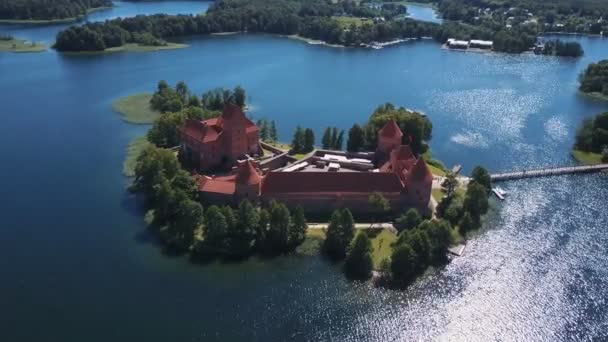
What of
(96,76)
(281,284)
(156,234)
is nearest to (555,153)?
(281,284)

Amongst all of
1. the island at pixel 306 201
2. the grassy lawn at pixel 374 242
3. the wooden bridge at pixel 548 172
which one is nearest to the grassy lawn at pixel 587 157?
the wooden bridge at pixel 548 172

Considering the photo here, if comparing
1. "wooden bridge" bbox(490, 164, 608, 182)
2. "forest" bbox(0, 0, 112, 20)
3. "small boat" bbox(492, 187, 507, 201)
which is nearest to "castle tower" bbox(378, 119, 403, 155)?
"small boat" bbox(492, 187, 507, 201)

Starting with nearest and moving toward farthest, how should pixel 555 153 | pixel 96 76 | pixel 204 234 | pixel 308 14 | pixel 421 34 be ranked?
pixel 204 234, pixel 555 153, pixel 96 76, pixel 421 34, pixel 308 14

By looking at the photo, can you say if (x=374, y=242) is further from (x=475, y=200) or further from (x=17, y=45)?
(x=17, y=45)

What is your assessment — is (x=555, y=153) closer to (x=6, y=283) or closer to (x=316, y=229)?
(x=316, y=229)

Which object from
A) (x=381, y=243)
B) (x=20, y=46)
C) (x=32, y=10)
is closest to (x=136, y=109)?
(x=381, y=243)
